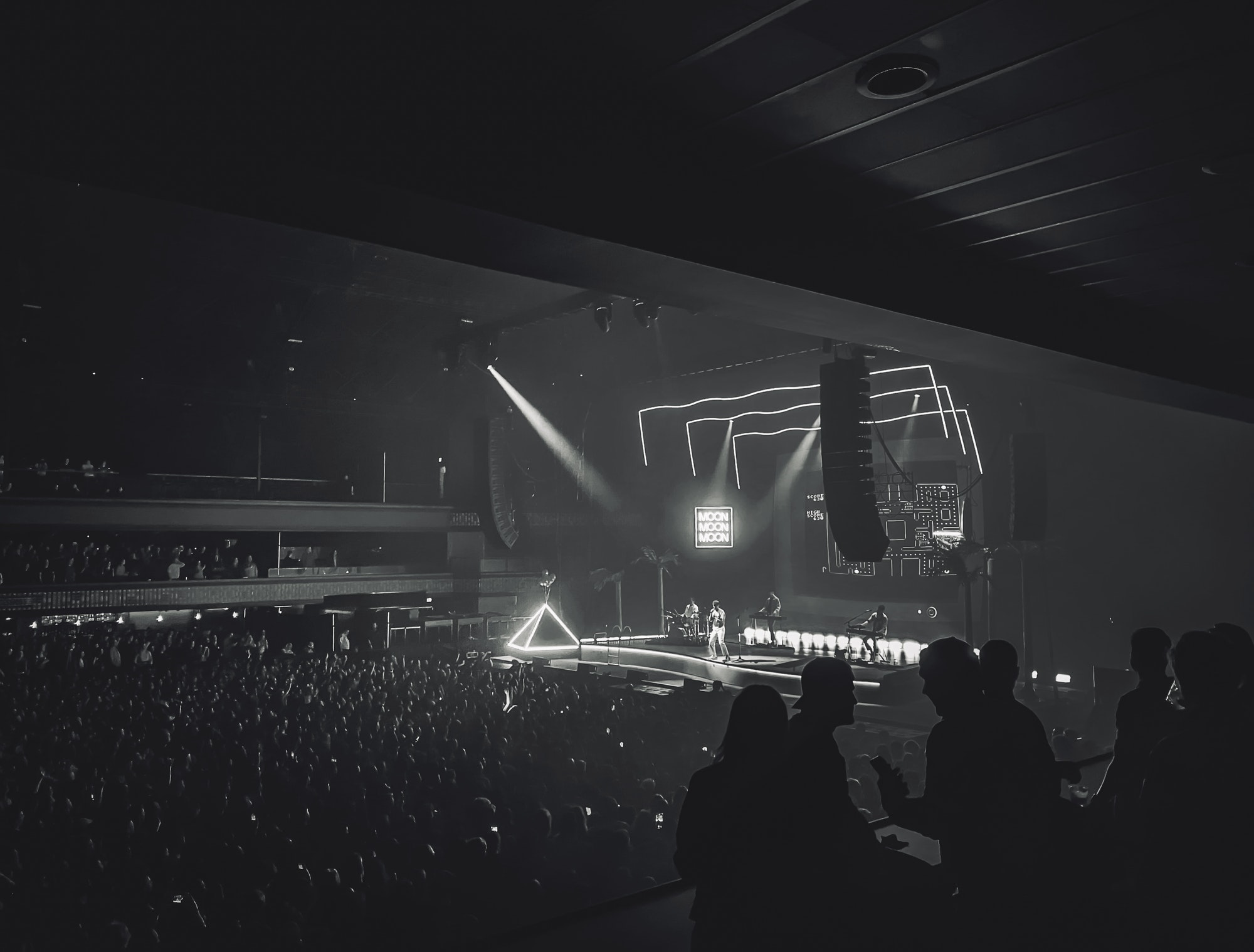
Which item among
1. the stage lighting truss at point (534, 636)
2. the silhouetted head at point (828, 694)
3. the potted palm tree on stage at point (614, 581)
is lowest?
the stage lighting truss at point (534, 636)

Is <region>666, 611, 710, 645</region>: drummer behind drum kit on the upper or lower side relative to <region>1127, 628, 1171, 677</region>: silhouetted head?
lower

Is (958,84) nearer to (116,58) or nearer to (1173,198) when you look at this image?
(1173,198)

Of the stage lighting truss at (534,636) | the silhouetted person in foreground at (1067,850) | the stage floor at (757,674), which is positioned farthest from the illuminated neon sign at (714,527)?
the silhouetted person in foreground at (1067,850)

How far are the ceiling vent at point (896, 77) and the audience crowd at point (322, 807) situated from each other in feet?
11.5

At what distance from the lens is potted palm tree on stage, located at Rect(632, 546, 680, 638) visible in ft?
54.9

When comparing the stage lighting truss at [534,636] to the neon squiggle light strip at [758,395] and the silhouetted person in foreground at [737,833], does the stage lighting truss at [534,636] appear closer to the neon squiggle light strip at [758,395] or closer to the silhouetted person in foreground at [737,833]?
the neon squiggle light strip at [758,395]

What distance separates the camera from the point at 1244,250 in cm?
376

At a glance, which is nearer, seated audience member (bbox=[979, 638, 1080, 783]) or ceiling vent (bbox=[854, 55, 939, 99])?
ceiling vent (bbox=[854, 55, 939, 99])

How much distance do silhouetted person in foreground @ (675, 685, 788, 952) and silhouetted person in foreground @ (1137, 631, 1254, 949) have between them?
99cm

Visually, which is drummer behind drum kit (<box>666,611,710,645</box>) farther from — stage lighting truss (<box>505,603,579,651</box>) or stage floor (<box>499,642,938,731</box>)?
stage lighting truss (<box>505,603,579,651</box>)

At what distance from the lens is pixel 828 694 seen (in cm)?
217

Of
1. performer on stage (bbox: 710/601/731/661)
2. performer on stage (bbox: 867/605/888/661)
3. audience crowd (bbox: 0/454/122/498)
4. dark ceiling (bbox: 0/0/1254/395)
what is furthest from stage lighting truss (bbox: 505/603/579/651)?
dark ceiling (bbox: 0/0/1254/395)

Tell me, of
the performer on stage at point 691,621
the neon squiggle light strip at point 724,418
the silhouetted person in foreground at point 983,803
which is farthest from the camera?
the neon squiggle light strip at point 724,418

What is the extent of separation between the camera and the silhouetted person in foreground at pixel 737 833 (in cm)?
197
